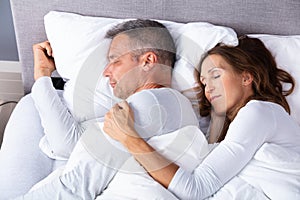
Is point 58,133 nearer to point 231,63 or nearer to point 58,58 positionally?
point 58,58

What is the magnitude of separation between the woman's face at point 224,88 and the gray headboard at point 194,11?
276 millimetres

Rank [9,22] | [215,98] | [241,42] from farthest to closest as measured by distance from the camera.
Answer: [9,22] → [241,42] → [215,98]

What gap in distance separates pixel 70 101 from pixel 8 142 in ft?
0.77

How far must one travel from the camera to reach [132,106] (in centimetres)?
139

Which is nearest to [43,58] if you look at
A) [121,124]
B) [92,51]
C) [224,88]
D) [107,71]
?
[92,51]

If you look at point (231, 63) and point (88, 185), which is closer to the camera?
point (88, 185)

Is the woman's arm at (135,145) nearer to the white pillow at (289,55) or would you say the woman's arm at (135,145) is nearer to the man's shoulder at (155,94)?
Answer: the man's shoulder at (155,94)

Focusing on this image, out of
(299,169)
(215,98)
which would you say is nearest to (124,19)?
(215,98)

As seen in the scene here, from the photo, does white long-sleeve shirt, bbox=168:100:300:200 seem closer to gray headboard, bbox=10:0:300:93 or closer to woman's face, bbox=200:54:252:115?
woman's face, bbox=200:54:252:115

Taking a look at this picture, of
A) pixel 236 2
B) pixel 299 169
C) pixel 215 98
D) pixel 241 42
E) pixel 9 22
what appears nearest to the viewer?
pixel 299 169

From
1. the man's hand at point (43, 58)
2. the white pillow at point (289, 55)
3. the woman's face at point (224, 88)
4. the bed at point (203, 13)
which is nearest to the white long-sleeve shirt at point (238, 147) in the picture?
the woman's face at point (224, 88)

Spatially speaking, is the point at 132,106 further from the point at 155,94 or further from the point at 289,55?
the point at 289,55

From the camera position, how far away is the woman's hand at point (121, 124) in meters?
1.36

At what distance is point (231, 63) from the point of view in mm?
1524
